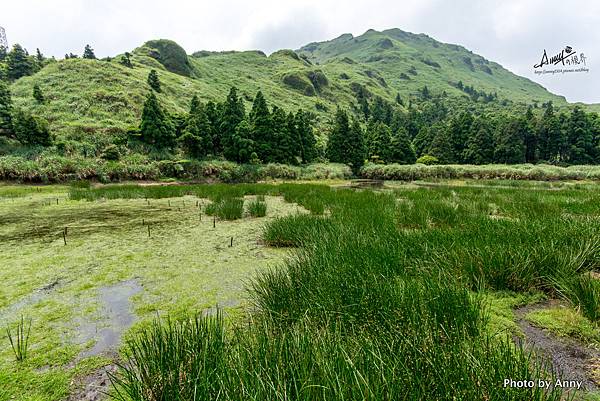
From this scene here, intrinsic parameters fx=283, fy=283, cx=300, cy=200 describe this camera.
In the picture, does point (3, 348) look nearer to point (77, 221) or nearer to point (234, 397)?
point (234, 397)

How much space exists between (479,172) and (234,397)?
37.6 metres

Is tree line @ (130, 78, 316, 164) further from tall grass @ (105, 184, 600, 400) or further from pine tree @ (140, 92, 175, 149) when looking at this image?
tall grass @ (105, 184, 600, 400)

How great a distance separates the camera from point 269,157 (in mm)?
34000

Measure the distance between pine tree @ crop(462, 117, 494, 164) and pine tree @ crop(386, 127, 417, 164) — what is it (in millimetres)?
8708

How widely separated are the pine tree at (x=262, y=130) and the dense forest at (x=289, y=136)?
0.39 feet

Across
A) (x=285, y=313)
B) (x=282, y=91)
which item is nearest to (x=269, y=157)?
(x=285, y=313)

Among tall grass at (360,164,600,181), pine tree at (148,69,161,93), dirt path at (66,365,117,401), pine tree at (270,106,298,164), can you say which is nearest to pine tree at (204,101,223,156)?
pine tree at (270,106,298,164)

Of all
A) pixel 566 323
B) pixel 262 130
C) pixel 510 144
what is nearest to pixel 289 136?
pixel 262 130

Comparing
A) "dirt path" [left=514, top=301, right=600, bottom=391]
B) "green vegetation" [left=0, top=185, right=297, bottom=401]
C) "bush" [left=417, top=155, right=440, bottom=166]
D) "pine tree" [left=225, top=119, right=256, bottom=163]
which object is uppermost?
"pine tree" [left=225, top=119, right=256, bottom=163]

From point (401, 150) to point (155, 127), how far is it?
35.0 metres

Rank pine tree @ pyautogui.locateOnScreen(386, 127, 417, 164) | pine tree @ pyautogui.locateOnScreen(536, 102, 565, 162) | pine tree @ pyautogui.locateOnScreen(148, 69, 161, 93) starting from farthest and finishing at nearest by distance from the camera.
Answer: pine tree @ pyautogui.locateOnScreen(386, 127, 417, 164)
pine tree @ pyautogui.locateOnScreen(536, 102, 565, 162)
pine tree @ pyautogui.locateOnScreen(148, 69, 161, 93)

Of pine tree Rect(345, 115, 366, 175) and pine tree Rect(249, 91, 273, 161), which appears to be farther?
pine tree Rect(345, 115, 366, 175)

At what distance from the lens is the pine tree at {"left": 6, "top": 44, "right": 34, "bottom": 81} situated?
38656mm

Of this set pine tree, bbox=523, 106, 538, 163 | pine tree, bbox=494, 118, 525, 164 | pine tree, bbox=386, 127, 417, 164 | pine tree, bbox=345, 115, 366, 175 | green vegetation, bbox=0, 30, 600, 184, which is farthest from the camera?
pine tree, bbox=386, 127, 417, 164
